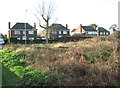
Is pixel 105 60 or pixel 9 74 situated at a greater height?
pixel 105 60

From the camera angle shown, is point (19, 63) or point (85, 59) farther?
point (19, 63)

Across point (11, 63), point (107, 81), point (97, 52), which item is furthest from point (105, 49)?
point (11, 63)

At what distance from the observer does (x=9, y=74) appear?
6.63 m

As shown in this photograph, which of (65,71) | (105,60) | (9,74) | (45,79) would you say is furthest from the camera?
(105,60)

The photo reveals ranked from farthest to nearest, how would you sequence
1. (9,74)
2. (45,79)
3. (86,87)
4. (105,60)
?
1. (105,60)
2. (9,74)
3. (45,79)
4. (86,87)

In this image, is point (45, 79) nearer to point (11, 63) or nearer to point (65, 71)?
point (65, 71)

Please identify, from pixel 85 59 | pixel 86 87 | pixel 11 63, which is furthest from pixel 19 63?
pixel 86 87

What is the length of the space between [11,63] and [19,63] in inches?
21.4

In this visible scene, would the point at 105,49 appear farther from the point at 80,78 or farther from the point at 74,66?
the point at 80,78

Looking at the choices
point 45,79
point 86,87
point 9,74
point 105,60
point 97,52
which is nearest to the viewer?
point 86,87

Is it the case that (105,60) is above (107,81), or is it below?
above

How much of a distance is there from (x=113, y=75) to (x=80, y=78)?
1.52m

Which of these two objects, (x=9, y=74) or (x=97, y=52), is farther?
(x=97, y=52)

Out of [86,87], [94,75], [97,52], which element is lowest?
[86,87]
